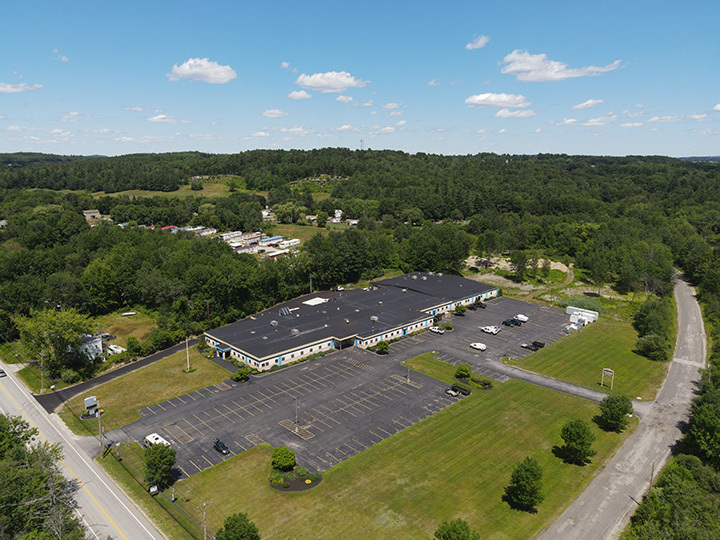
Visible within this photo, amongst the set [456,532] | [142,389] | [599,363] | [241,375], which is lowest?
[142,389]

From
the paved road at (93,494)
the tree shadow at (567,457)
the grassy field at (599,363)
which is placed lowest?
the paved road at (93,494)

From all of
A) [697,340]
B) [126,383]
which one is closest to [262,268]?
[126,383]

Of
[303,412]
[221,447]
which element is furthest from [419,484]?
[221,447]

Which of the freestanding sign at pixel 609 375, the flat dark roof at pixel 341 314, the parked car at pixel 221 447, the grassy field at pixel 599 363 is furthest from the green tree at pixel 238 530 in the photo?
the freestanding sign at pixel 609 375

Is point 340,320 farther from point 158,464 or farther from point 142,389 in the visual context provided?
point 158,464

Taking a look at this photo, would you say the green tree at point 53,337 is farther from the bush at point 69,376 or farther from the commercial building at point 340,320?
the commercial building at point 340,320

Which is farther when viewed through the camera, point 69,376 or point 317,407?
point 69,376
